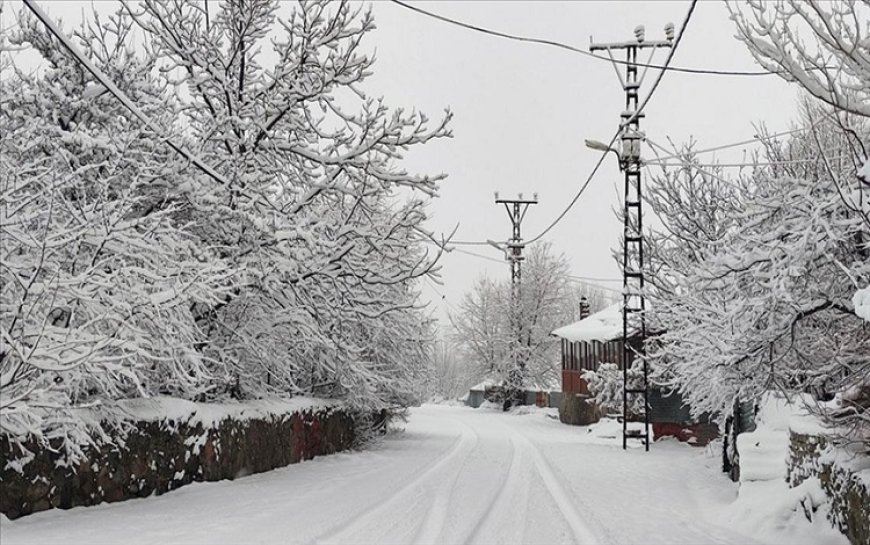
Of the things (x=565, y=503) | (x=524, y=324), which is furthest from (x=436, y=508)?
(x=524, y=324)

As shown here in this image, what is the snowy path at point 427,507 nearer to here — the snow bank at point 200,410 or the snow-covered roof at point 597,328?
the snow bank at point 200,410

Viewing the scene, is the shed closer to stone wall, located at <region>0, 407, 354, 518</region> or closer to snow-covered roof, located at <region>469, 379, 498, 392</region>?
stone wall, located at <region>0, 407, 354, 518</region>

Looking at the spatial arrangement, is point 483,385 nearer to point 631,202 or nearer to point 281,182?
point 631,202

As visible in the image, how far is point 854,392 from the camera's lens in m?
8.13

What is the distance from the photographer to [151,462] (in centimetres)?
1003

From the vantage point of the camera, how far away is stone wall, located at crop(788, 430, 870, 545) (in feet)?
23.8

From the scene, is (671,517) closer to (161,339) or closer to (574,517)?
(574,517)

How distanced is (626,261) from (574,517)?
38.9ft

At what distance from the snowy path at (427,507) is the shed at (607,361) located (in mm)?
5658

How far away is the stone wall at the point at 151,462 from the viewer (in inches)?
311

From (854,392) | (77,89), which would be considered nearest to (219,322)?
(77,89)

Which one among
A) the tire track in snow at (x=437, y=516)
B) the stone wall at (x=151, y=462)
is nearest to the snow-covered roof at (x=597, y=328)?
the stone wall at (x=151, y=462)

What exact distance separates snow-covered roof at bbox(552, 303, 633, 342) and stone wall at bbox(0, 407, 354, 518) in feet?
61.3

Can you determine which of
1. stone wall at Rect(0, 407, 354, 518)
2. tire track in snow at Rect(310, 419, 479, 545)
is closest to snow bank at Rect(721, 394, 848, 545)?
tire track in snow at Rect(310, 419, 479, 545)
